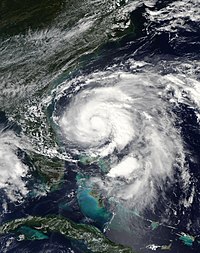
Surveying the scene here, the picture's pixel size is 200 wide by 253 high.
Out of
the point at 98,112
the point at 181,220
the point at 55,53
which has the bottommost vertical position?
the point at 181,220

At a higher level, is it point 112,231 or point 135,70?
point 135,70

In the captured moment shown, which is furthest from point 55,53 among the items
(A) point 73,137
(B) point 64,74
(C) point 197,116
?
(C) point 197,116

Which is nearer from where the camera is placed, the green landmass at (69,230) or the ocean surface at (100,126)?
the green landmass at (69,230)

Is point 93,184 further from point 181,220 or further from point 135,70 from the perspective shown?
point 135,70

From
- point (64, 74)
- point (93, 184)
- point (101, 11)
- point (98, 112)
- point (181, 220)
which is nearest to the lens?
point (181, 220)

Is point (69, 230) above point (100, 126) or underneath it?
underneath

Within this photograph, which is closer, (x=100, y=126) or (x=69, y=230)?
(x=69, y=230)

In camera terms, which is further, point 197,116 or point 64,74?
point 64,74

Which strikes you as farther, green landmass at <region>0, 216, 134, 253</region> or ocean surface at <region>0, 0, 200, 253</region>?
ocean surface at <region>0, 0, 200, 253</region>
